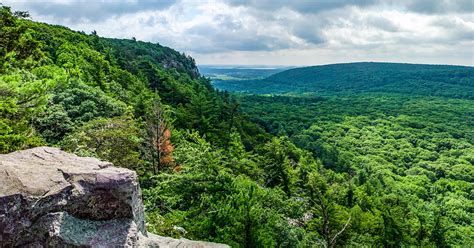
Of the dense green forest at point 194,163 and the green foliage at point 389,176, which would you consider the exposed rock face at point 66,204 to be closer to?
the dense green forest at point 194,163

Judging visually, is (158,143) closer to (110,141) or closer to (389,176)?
(110,141)

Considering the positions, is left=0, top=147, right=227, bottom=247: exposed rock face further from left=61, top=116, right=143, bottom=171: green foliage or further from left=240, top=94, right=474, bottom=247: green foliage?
left=240, top=94, right=474, bottom=247: green foliage

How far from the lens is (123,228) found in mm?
11320

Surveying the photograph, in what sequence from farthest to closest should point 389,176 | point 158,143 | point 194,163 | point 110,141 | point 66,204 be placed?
1. point 389,176
2. point 158,143
3. point 194,163
4. point 110,141
5. point 66,204

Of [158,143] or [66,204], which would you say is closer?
[66,204]

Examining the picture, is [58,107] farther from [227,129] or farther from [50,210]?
[227,129]

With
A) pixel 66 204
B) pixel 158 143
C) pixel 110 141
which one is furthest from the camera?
pixel 158 143

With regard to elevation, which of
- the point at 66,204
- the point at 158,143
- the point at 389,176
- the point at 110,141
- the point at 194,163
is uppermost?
the point at 66,204

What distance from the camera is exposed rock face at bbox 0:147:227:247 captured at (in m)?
10.4

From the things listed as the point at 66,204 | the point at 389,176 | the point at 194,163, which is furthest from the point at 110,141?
the point at 389,176

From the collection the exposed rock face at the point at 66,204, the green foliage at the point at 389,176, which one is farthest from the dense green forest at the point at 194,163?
the exposed rock face at the point at 66,204

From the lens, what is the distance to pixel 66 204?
35.7 feet

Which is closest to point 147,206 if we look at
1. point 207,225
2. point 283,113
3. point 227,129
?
point 207,225

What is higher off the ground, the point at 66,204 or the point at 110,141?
the point at 66,204
